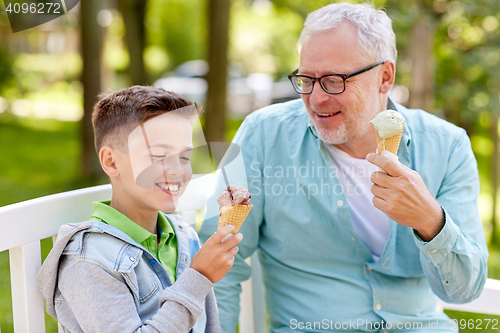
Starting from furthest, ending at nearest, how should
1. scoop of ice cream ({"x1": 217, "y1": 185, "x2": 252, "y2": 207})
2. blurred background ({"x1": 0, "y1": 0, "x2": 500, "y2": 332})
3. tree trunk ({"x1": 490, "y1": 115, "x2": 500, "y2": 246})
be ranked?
tree trunk ({"x1": 490, "y1": 115, "x2": 500, "y2": 246}) → blurred background ({"x1": 0, "y1": 0, "x2": 500, "y2": 332}) → scoop of ice cream ({"x1": 217, "y1": 185, "x2": 252, "y2": 207})

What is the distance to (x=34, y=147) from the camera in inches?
414

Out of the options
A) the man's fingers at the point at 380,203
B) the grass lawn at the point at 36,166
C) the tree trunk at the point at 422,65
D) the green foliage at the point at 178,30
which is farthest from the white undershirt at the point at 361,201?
the green foliage at the point at 178,30

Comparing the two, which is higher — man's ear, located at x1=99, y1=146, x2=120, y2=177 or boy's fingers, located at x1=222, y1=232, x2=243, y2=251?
man's ear, located at x1=99, y1=146, x2=120, y2=177

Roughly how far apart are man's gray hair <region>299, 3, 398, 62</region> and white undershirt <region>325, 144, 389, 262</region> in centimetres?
46

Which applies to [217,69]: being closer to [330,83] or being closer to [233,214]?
[330,83]

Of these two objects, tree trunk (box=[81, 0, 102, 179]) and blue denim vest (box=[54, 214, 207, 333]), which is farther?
tree trunk (box=[81, 0, 102, 179])

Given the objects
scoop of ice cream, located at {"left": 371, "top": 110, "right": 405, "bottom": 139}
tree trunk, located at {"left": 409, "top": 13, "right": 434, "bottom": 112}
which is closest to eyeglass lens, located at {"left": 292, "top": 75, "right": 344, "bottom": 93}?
scoop of ice cream, located at {"left": 371, "top": 110, "right": 405, "bottom": 139}

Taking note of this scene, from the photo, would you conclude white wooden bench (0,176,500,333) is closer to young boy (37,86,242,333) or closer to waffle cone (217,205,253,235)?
young boy (37,86,242,333)

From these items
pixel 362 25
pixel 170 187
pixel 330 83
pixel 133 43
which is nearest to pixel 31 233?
pixel 170 187

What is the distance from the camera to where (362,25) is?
2.07 meters

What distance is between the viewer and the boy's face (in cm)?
139

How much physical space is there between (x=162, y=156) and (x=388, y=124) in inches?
30.0

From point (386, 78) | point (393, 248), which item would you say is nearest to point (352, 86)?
point (386, 78)

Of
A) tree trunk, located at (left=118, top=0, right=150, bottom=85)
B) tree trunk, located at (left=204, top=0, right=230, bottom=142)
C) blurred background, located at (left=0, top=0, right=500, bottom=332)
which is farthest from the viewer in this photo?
tree trunk, located at (left=118, top=0, right=150, bottom=85)
